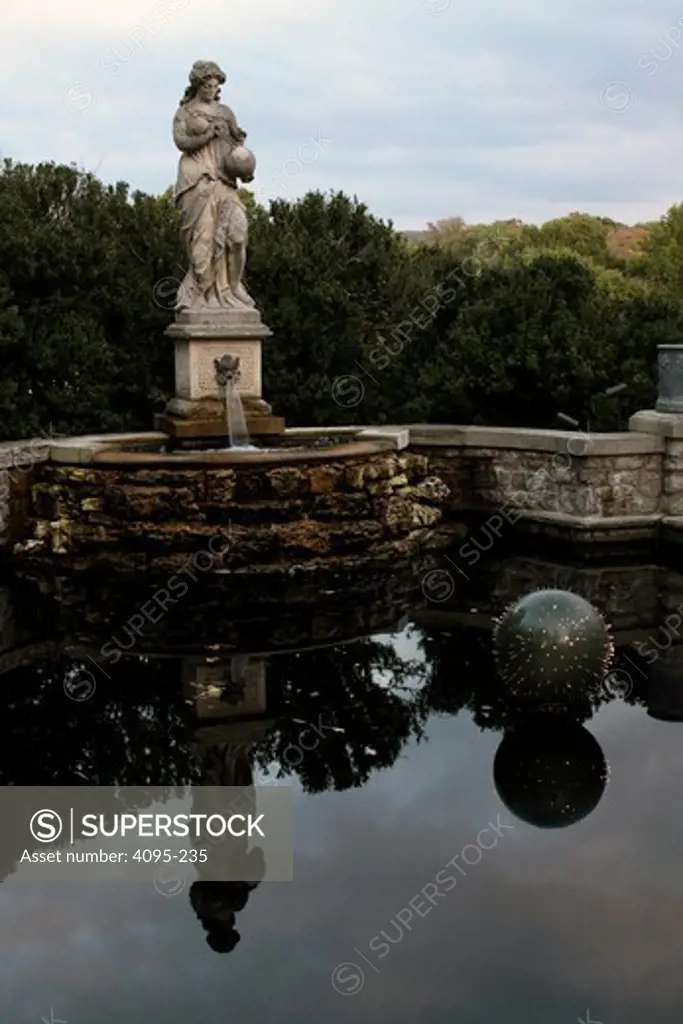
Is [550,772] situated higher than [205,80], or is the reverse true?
[205,80]

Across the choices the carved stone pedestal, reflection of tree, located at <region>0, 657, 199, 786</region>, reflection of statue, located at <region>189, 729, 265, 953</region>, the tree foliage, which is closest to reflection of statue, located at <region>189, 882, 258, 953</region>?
reflection of statue, located at <region>189, 729, 265, 953</region>

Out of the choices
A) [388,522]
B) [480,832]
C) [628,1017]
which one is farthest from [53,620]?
[628,1017]

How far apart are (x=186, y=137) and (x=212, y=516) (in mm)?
4193

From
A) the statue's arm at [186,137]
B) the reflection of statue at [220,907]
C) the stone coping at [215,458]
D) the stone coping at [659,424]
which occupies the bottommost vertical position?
the reflection of statue at [220,907]

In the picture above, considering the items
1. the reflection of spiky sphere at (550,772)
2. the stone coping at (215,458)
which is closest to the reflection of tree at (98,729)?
the reflection of spiky sphere at (550,772)

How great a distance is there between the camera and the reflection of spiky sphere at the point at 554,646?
7227mm

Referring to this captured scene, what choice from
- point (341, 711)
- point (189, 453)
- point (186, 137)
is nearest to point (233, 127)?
point (186, 137)

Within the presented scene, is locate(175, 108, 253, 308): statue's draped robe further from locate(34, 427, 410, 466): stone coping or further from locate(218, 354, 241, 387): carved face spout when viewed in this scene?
locate(34, 427, 410, 466): stone coping

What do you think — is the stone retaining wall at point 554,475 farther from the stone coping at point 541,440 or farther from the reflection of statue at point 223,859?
the reflection of statue at point 223,859

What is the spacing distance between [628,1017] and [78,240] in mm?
12579

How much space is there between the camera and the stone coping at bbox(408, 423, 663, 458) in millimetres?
12586

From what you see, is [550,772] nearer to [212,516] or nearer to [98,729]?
[98,729]

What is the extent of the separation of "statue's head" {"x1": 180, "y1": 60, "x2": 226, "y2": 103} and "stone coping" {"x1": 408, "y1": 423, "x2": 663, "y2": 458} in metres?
4.07

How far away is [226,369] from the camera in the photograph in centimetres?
1314
